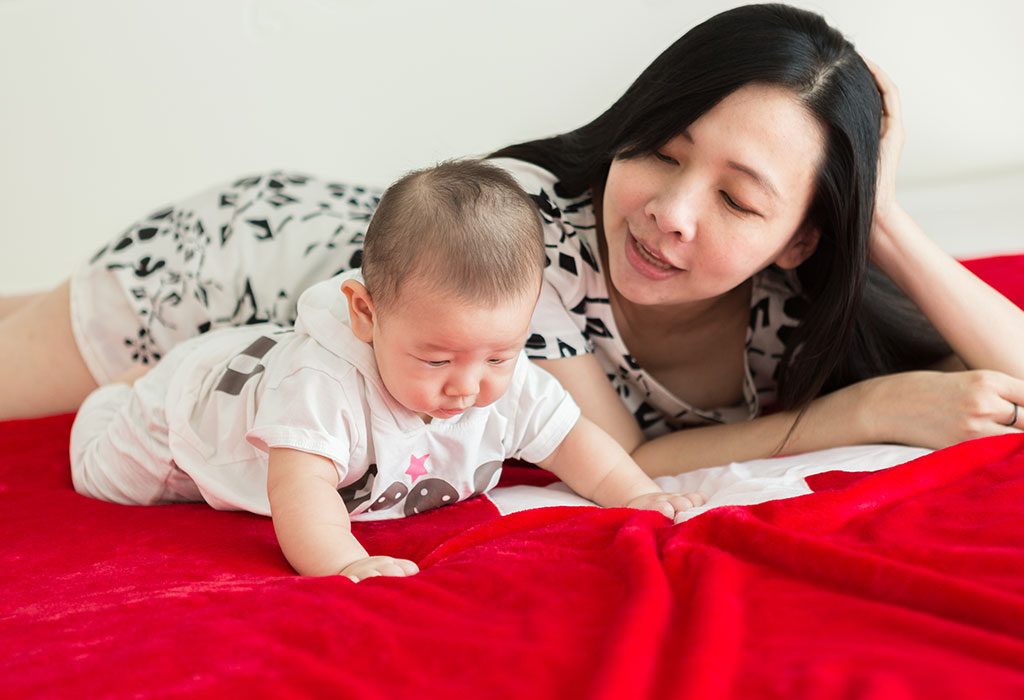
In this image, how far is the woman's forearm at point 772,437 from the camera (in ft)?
5.21

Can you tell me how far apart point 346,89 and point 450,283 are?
65.3 inches

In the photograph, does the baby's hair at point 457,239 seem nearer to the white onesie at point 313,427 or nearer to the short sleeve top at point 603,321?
the white onesie at point 313,427

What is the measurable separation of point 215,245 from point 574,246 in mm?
687

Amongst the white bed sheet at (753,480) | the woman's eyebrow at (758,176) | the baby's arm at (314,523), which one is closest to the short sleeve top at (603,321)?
the white bed sheet at (753,480)

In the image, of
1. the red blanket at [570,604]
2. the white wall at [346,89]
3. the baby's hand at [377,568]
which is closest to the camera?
the red blanket at [570,604]

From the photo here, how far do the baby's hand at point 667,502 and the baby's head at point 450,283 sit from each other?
26 cm

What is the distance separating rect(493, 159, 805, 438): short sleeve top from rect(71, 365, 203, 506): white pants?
1.86 ft

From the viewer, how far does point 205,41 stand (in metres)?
2.70

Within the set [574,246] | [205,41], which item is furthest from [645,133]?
[205,41]

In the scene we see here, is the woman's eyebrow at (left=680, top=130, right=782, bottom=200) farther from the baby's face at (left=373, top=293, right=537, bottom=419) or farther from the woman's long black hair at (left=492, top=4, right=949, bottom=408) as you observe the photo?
the baby's face at (left=373, top=293, right=537, bottom=419)

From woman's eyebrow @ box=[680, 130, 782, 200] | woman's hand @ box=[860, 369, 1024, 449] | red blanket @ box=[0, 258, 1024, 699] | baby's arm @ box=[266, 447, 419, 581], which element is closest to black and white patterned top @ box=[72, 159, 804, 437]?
woman's hand @ box=[860, 369, 1024, 449]

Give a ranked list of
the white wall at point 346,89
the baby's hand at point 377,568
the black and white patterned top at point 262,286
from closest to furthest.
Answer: the baby's hand at point 377,568 < the black and white patterned top at point 262,286 < the white wall at point 346,89

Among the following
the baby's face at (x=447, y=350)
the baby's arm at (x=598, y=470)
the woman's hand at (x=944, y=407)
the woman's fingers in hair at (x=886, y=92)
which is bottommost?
the baby's arm at (x=598, y=470)

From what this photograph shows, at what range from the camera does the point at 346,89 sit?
264 centimetres
